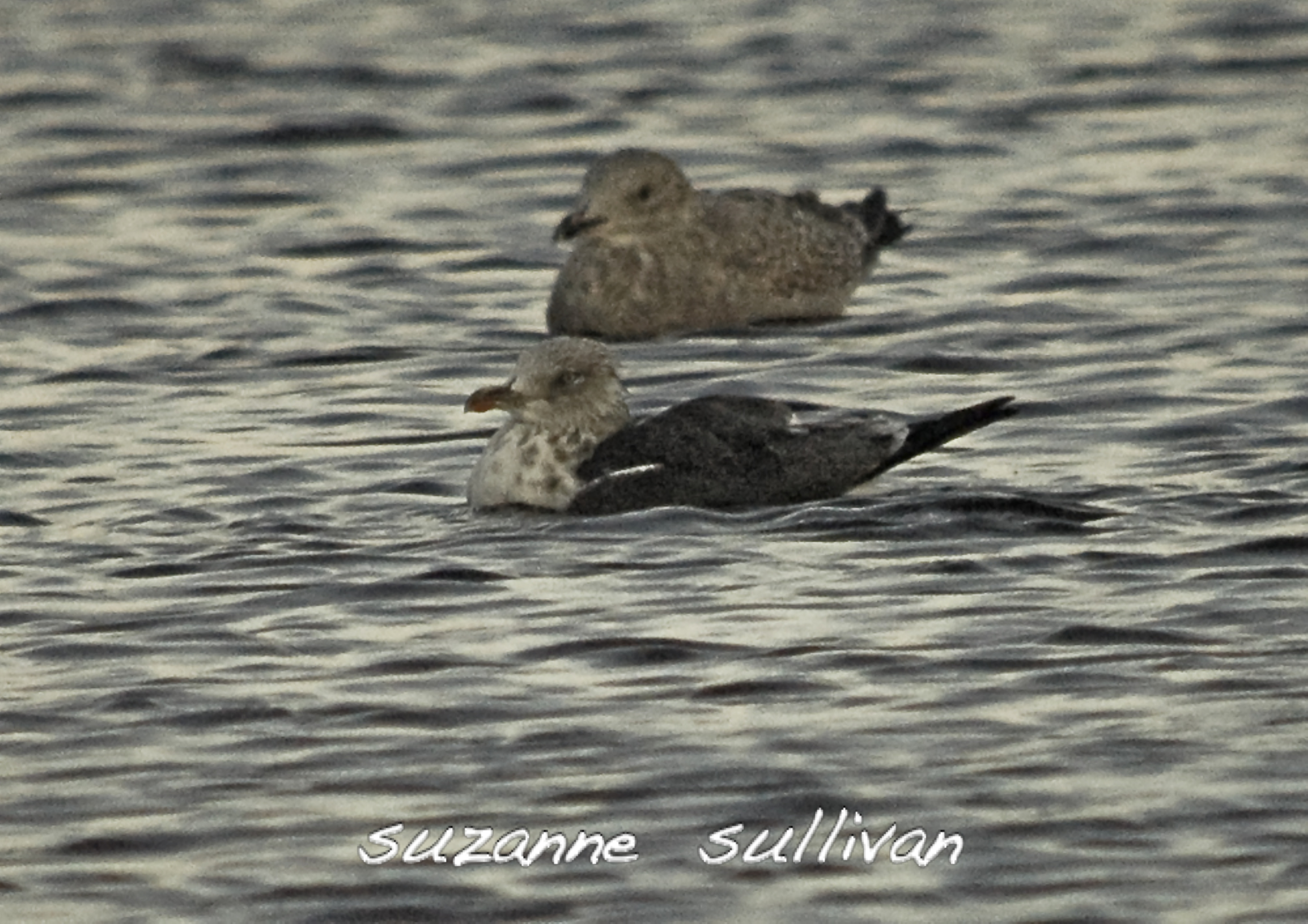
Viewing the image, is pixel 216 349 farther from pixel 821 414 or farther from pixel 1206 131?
pixel 1206 131

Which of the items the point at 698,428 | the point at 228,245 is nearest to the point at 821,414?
the point at 698,428

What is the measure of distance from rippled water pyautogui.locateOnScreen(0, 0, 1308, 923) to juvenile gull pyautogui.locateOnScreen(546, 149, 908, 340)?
238 mm

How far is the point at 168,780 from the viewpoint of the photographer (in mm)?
8891

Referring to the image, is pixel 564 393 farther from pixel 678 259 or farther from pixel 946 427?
pixel 678 259

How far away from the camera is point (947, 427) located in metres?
12.3

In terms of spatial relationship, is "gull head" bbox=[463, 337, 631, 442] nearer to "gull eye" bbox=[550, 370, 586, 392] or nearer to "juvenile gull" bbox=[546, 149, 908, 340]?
"gull eye" bbox=[550, 370, 586, 392]

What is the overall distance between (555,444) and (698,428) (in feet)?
2.10

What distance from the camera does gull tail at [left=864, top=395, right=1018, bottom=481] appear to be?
12250 millimetres

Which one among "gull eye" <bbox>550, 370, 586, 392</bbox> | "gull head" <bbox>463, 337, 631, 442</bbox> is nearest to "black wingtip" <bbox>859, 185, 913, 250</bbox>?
"gull head" <bbox>463, 337, 631, 442</bbox>

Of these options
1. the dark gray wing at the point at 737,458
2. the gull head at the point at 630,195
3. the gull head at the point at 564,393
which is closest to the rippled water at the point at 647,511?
the dark gray wing at the point at 737,458

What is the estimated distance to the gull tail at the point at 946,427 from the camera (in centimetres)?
1225

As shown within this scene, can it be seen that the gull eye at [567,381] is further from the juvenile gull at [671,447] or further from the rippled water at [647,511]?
the rippled water at [647,511]

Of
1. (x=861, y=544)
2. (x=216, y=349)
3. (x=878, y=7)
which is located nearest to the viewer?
(x=861, y=544)

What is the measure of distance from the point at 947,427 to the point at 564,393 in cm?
151
